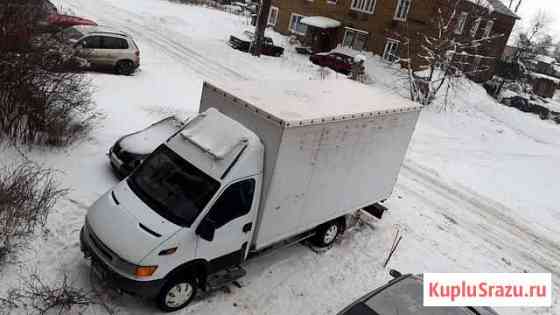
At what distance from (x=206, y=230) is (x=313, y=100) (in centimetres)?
348

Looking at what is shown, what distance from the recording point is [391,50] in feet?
109

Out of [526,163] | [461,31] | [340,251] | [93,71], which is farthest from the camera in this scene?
[461,31]

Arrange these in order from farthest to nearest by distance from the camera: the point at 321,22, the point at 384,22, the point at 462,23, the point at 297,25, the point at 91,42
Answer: the point at 297,25
the point at 321,22
the point at 384,22
the point at 462,23
the point at 91,42

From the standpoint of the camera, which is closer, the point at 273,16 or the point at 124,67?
the point at 124,67

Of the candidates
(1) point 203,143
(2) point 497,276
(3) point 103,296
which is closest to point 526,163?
(2) point 497,276

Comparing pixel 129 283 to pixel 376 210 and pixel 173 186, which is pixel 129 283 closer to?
pixel 173 186

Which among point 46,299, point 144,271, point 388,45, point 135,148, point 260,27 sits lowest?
point 46,299

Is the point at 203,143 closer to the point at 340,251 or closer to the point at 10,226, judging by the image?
the point at 10,226

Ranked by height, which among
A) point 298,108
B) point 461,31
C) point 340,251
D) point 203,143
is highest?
point 461,31

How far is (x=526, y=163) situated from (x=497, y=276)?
11455 mm

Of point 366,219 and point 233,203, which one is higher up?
point 233,203

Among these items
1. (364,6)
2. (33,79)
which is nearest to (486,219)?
(33,79)

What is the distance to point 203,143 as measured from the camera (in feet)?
22.4

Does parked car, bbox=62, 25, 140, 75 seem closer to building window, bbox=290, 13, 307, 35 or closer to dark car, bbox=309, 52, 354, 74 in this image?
dark car, bbox=309, 52, 354, 74
